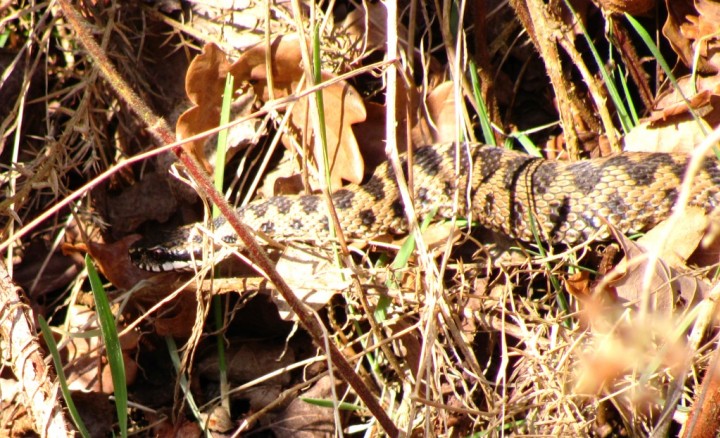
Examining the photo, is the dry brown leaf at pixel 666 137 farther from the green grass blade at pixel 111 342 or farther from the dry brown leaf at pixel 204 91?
the green grass blade at pixel 111 342

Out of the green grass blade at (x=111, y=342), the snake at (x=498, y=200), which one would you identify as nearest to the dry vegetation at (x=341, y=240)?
the snake at (x=498, y=200)

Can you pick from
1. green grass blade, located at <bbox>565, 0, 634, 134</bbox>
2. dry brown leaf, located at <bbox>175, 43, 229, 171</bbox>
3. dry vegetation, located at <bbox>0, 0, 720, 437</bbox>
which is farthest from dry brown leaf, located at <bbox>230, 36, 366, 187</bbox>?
green grass blade, located at <bbox>565, 0, 634, 134</bbox>

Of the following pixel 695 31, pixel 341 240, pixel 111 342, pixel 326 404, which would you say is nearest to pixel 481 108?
pixel 695 31

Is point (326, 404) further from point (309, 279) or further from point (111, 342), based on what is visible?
point (111, 342)

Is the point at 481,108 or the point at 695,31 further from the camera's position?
the point at 481,108

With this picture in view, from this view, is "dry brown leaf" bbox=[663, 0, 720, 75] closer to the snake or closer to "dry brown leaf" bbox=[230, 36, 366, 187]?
the snake

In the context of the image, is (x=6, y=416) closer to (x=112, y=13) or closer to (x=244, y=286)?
(x=244, y=286)

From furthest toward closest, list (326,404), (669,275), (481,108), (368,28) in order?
(368,28) < (481,108) < (326,404) < (669,275)

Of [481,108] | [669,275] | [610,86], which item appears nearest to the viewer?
[669,275]
